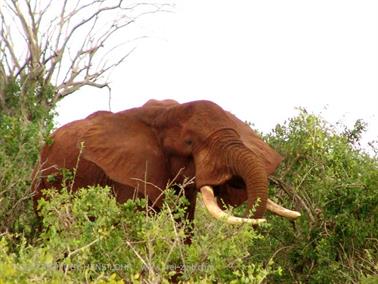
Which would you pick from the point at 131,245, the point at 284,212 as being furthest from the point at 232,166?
the point at 131,245

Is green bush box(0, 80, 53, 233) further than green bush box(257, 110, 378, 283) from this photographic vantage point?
Yes

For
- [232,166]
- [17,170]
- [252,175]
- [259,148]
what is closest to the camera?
[252,175]

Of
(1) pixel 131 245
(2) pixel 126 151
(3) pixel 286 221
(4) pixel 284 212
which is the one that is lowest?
(3) pixel 286 221

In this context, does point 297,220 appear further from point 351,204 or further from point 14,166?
point 14,166

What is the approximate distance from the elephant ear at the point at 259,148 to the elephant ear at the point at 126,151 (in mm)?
805

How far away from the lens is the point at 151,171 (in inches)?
408

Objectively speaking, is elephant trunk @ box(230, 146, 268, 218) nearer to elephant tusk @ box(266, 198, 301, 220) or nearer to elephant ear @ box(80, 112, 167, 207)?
elephant tusk @ box(266, 198, 301, 220)

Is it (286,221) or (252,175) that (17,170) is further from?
(252,175)

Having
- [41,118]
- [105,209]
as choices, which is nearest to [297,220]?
[105,209]

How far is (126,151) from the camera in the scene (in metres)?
10.7

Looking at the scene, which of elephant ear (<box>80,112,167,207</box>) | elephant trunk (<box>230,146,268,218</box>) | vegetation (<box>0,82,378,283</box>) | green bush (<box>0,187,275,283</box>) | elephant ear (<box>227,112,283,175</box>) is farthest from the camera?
elephant ear (<box>80,112,167,207</box>)

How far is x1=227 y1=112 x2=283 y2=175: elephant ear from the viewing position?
400 inches

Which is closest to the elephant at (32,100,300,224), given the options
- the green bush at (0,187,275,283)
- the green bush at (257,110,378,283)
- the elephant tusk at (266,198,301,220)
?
the elephant tusk at (266,198,301,220)

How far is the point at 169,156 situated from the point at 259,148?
861 mm
